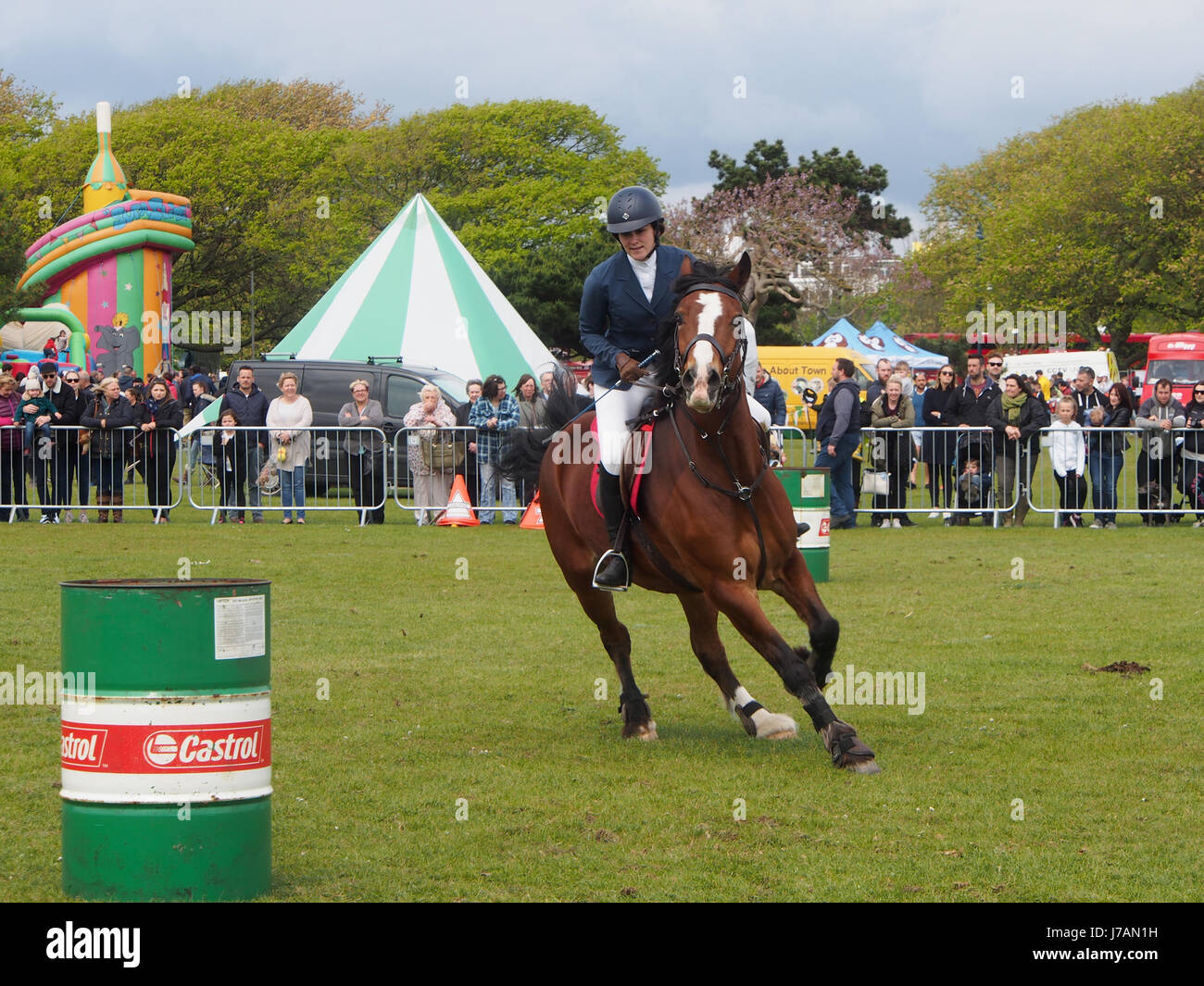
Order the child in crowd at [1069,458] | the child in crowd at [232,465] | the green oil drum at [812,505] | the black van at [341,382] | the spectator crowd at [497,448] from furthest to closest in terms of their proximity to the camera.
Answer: the black van at [341,382]
the child in crowd at [232,465]
the spectator crowd at [497,448]
the child in crowd at [1069,458]
the green oil drum at [812,505]

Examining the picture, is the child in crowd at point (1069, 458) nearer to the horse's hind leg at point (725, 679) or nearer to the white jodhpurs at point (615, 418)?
the horse's hind leg at point (725, 679)

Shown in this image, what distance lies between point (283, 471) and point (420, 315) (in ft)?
32.2

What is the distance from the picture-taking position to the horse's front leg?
7.30 meters

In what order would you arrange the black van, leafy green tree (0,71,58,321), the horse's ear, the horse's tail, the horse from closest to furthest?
the horse
the horse's ear
the horse's tail
the black van
leafy green tree (0,71,58,321)

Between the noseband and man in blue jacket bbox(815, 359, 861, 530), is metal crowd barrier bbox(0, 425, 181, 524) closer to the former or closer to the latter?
man in blue jacket bbox(815, 359, 861, 530)

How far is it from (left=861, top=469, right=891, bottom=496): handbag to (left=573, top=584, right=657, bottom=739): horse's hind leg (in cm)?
1296

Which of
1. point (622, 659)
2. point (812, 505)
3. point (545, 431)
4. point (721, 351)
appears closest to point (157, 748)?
point (721, 351)

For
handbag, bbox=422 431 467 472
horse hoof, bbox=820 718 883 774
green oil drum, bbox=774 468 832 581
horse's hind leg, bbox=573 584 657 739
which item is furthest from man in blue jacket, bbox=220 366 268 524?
horse hoof, bbox=820 718 883 774

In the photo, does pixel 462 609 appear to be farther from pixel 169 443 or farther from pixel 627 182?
pixel 627 182

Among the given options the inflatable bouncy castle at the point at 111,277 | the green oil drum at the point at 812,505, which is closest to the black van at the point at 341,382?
the green oil drum at the point at 812,505

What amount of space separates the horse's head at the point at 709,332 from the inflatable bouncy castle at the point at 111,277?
44344 millimetres

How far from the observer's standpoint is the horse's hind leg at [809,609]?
792 cm

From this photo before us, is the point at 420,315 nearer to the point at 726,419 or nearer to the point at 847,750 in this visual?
the point at 726,419

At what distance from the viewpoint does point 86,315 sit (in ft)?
165
